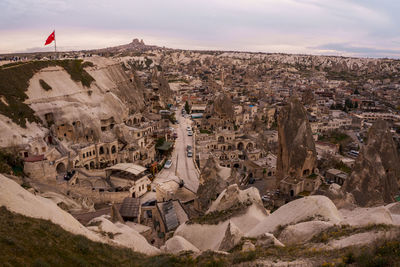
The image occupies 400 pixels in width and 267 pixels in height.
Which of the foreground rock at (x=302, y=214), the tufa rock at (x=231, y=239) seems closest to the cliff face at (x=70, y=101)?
the tufa rock at (x=231, y=239)

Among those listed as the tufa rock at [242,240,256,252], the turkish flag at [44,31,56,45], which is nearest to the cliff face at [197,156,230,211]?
the tufa rock at [242,240,256,252]

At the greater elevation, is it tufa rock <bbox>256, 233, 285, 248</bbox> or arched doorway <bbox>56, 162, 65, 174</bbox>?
tufa rock <bbox>256, 233, 285, 248</bbox>

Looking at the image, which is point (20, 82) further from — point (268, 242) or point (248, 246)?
A: point (268, 242)

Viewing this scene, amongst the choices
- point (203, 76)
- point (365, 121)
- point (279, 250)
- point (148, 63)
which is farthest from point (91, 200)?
point (148, 63)

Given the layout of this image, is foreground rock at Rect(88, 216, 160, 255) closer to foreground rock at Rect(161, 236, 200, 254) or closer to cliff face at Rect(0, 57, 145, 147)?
foreground rock at Rect(161, 236, 200, 254)

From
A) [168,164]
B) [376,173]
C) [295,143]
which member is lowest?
[168,164]

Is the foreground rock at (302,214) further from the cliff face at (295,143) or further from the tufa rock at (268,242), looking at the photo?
the cliff face at (295,143)

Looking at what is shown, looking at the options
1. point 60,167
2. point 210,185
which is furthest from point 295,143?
point 60,167

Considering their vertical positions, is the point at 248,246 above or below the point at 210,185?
above
